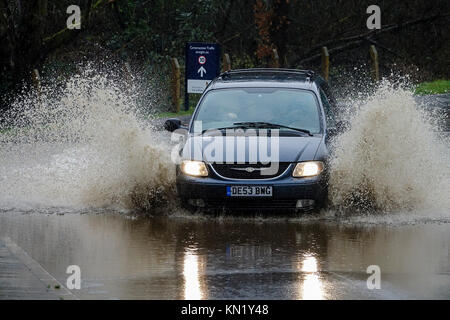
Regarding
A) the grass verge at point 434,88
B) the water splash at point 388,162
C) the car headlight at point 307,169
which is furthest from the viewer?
the grass verge at point 434,88

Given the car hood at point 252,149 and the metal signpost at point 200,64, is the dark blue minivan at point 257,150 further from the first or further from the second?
the metal signpost at point 200,64

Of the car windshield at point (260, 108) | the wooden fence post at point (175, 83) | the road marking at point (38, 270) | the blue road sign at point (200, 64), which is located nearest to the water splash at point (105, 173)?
the car windshield at point (260, 108)

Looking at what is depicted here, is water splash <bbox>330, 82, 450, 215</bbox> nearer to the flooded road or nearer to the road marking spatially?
the flooded road

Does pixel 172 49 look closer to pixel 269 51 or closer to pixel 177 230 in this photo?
pixel 269 51

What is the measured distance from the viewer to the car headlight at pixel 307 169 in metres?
12.8

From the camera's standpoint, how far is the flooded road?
8.73m

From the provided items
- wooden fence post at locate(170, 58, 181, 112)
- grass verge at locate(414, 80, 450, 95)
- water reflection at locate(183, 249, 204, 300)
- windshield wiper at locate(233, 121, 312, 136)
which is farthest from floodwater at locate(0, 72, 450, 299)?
grass verge at locate(414, 80, 450, 95)

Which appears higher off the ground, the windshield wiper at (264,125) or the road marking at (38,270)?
the windshield wiper at (264,125)

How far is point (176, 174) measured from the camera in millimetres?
13195

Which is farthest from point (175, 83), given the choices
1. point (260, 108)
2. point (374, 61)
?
point (260, 108)

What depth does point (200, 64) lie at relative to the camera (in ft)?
99.4

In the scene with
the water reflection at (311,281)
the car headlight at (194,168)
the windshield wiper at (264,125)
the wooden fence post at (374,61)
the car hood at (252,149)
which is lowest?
the water reflection at (311,281)

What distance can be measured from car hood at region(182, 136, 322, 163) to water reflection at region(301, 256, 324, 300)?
2.68 metres
